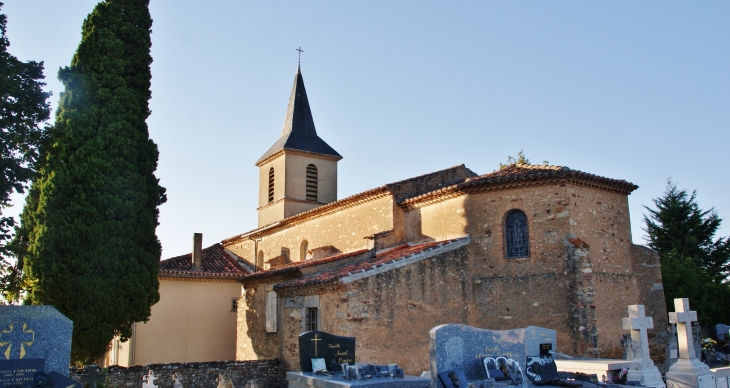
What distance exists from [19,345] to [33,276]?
692cm

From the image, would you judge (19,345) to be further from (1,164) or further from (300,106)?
(300,106)

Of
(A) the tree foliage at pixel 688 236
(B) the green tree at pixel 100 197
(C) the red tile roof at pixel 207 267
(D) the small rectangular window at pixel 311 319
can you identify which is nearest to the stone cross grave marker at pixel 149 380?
(B) the green tree at pixel 100 197

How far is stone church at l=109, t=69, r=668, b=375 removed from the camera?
16.6 metres

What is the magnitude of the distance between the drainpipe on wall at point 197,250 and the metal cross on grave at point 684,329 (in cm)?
1868

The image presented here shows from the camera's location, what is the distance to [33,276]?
15.7 meters

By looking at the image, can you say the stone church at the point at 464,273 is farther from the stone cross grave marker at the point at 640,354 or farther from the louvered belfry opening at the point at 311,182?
the louvered belfry opening at the point at 311,182

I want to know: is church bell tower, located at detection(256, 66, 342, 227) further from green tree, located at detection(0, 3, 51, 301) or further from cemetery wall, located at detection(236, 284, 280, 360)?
green tree, located at detection(0, 3, 51, 301)

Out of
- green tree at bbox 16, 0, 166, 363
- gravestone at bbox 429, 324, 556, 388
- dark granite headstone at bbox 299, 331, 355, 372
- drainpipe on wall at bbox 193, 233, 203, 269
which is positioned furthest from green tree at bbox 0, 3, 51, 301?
drainpipe on wall at bbox 193, 233, 203, 269

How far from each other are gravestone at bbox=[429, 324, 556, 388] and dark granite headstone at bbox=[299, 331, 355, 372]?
284cm

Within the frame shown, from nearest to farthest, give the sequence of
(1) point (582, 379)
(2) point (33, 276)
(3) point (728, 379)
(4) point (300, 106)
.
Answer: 1. (1) point (582, 379)
2. (3) point (728, 379)
3. (2) point (33, 276)
4. (4) point (300, 106)

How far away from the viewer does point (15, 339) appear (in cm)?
952

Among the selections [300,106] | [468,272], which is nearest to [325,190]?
[300,106]

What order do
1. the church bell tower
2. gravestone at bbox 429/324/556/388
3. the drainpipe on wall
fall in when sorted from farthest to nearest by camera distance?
the church bell tower → the drainpipe on wall → gravestone at bbox 429/324/556/388

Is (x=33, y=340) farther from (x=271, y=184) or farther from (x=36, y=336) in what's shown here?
(x=271, y=184)
